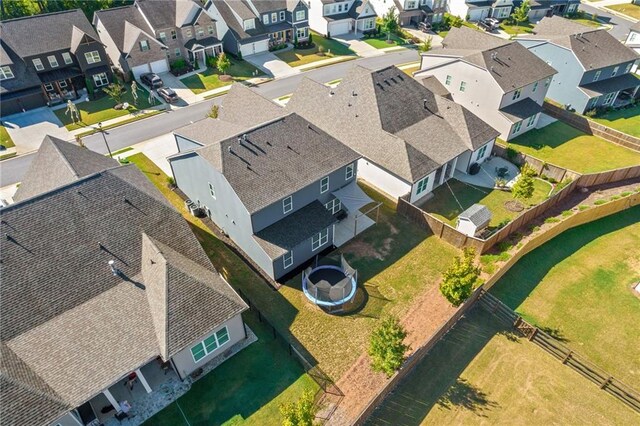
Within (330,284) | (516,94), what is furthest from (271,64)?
(330,284)

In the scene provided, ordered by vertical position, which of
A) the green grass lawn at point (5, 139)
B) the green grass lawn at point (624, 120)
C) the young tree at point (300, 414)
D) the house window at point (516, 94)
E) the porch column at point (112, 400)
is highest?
the house window at point (516, 94)

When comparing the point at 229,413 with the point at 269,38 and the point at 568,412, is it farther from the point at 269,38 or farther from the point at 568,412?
the point at 269,38

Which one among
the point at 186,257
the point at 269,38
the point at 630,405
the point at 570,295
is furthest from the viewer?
the point at 269,38

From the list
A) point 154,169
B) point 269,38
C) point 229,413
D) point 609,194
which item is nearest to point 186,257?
point 229,413

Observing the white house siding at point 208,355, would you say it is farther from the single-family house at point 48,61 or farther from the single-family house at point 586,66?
the single-family house at point 586,66

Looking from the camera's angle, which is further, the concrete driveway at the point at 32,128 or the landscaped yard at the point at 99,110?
the landscaped yard at the point at 99,110

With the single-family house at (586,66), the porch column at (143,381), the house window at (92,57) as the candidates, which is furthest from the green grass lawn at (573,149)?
the house window at (92,57)
